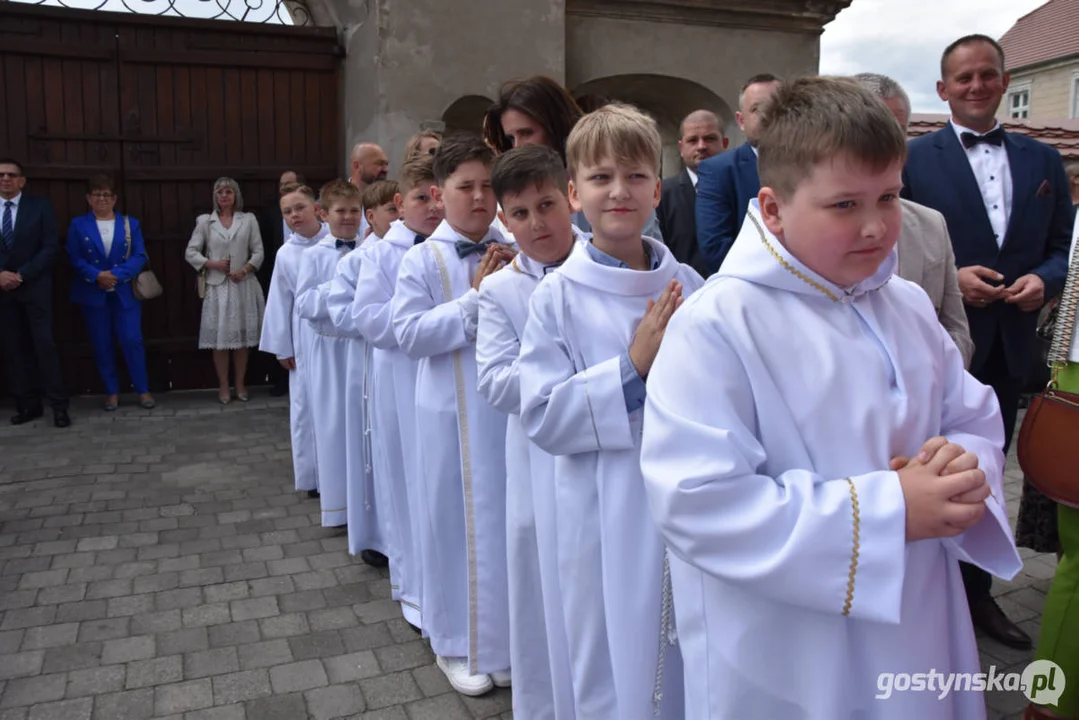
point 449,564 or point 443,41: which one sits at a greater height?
point 443,41

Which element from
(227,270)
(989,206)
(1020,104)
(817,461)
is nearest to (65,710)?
(817,461)

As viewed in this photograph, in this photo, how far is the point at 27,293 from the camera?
7602mm

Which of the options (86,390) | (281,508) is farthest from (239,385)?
(281,508)

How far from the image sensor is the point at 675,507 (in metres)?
1.51

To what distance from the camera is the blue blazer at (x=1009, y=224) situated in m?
3.52

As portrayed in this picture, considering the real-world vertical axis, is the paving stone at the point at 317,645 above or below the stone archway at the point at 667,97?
below

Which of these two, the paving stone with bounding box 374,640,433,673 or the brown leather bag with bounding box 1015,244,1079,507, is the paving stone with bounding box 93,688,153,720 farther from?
the brown leather bag with bounding box 1015,244,1079,507

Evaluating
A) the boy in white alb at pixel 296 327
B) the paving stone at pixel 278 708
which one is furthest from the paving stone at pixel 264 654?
the boy in white alb at pixel 296 327

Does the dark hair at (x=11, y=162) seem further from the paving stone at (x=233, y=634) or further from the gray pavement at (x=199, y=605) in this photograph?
the paving stone at (x=233, y=634)

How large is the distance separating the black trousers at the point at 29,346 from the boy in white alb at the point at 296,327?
2.72 meters

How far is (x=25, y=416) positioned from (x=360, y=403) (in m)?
4.54

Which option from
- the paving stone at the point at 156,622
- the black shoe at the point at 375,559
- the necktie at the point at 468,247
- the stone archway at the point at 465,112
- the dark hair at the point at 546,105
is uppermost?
the stone archway at the point at 465,112

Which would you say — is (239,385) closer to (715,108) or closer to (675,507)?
(715,108)

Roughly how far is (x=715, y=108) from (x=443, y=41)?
2741 mm
